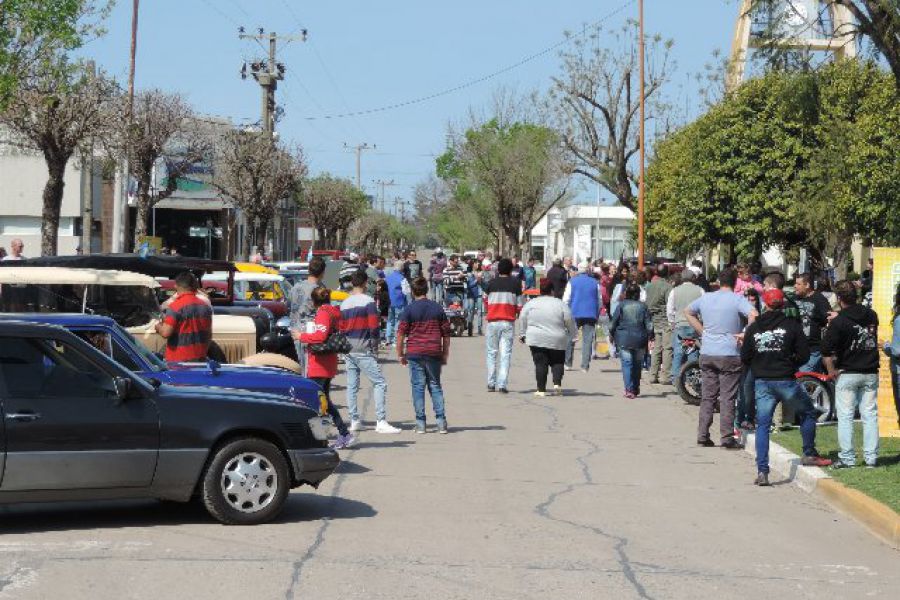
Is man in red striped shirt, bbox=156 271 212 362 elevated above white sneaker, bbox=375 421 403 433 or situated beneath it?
Result: elevated above

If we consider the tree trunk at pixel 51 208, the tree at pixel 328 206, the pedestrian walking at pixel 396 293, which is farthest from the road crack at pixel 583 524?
the tree at pixel 328 206

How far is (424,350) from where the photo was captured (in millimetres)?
16203

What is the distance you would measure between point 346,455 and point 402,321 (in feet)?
7.99

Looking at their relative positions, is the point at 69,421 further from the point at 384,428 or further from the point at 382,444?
the point at 384,428

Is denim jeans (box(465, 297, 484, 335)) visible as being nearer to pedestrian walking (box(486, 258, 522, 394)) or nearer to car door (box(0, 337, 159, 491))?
pedestrian walking (box(486, 258, 522, 394))

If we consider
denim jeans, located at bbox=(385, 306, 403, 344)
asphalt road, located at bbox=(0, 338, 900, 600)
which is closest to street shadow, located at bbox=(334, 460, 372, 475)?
asphalt road, located at bbox=(0, 338, 900, 600)

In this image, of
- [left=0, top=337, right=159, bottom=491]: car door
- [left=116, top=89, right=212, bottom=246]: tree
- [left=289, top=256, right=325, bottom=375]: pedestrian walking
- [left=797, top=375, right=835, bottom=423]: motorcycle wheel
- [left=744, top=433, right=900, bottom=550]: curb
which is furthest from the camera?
[left=116, top=89, right=212, bottom=246]: tree

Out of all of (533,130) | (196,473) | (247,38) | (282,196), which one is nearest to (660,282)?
(196,473)

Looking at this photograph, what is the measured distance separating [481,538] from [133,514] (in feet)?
8.77

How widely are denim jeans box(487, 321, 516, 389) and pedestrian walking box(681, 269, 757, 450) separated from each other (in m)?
5.78

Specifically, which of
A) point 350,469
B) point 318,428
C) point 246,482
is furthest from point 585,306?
point 246,482

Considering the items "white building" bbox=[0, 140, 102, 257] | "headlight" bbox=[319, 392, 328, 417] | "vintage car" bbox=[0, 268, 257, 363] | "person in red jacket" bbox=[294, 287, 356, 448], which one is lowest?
"headlight" bbox=[319, 392, 328, 417]

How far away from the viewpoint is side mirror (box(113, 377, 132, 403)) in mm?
9586

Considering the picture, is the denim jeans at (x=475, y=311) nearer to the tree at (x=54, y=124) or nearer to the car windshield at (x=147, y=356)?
the tree at (x=54, y=124)
